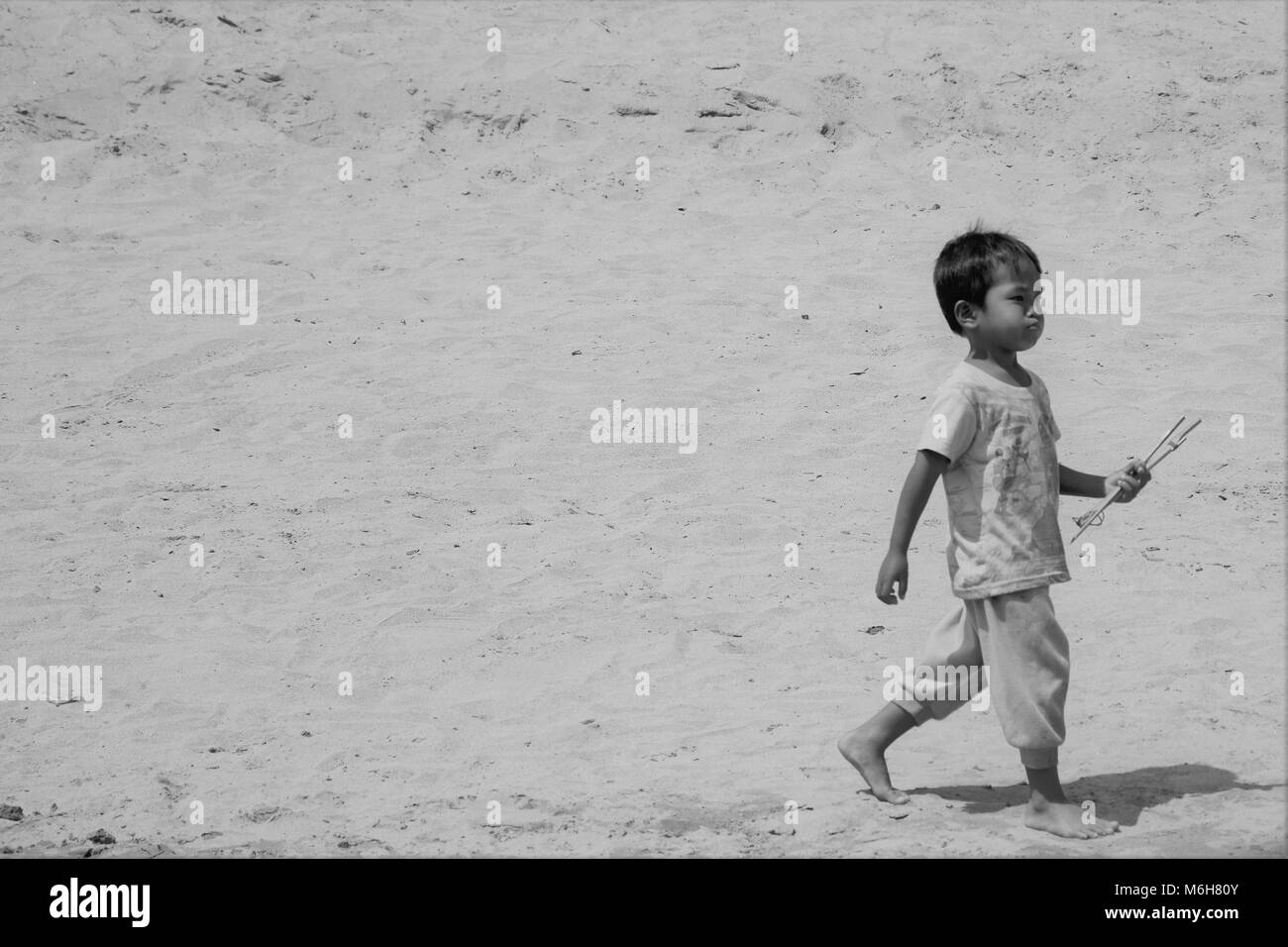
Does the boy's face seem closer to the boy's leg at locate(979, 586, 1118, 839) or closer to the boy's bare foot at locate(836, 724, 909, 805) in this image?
the boy's leg at locate(979, 586, 1118, 839)

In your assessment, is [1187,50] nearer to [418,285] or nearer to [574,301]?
[574,301]

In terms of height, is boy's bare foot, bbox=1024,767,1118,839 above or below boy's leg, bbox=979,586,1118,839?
below

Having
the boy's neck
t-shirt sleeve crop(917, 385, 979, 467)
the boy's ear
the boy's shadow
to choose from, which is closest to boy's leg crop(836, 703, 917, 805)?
the boy's shadow

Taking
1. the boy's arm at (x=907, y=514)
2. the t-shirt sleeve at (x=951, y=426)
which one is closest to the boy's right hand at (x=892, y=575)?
the boy's arm at (x=907, y=514)

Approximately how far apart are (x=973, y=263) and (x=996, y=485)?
604mm

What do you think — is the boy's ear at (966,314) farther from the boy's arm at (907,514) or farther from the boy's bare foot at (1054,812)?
the boy's bare foot at (1054,812)

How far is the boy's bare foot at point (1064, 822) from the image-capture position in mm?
3547

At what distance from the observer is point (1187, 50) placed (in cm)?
1107

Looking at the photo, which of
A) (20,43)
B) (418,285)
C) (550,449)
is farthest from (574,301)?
(20,43)

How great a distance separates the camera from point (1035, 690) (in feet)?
11.7

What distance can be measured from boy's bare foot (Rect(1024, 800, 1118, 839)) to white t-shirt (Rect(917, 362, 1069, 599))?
22.3 inches

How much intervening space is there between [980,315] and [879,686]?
61.8 inches

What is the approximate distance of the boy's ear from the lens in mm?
3771

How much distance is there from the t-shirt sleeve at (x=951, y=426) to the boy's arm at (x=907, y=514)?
3 cm
